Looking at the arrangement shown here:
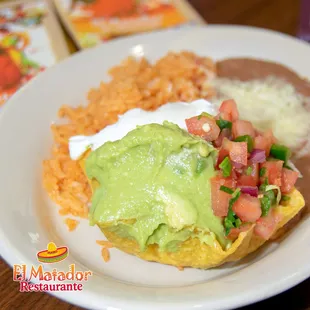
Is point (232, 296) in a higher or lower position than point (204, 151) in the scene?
lower

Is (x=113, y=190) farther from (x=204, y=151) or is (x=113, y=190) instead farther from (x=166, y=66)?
(x=166, y=66)

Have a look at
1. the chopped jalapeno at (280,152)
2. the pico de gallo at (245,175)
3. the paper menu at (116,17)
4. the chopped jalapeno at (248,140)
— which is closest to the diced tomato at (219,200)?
the pico de gallo at (245,175)

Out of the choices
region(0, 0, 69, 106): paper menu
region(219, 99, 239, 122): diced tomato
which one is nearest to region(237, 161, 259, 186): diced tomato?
region(219, 99, 239, 122): diced tomato

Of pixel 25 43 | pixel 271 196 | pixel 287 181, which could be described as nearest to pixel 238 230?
pixel 271 196

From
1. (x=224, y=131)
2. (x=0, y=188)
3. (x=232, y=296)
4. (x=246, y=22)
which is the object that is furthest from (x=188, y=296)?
(x=246, y=22)

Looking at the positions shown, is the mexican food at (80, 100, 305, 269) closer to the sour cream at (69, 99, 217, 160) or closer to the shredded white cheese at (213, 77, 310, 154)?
Answer: the sour cream at (69, 99, 217, 160)

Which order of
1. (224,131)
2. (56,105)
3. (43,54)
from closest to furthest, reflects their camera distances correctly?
1. (224,131)
2. (56,105)
3. (43,54)
